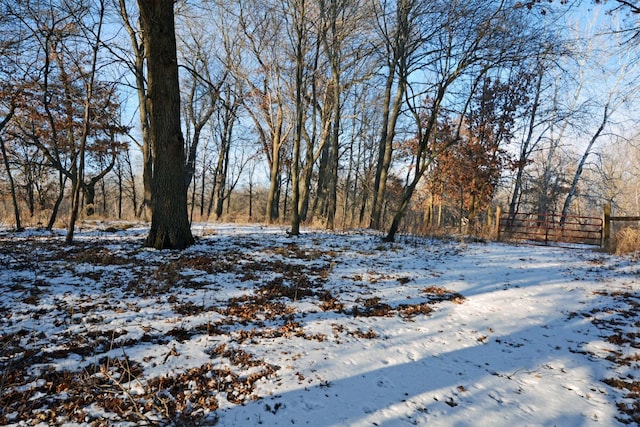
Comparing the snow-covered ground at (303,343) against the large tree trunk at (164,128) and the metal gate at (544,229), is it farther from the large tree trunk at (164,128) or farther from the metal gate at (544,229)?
the metal gate at (544,229)

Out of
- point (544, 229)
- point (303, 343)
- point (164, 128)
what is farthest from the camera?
point (544, 229)

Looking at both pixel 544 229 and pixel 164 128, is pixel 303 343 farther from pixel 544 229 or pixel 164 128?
pixel 544 229

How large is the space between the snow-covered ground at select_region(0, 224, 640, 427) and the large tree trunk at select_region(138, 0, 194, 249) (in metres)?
0.78

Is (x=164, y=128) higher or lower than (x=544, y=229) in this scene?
higher

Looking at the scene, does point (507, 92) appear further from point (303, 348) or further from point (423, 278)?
point (303, 348)

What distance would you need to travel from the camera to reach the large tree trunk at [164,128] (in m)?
6.97

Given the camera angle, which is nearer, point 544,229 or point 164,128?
point 164,128

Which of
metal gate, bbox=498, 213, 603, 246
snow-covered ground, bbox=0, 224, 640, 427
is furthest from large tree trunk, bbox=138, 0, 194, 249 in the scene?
metal gate, bbox=498, 213, 603, 246

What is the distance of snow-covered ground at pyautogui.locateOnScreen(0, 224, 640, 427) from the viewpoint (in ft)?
8.18

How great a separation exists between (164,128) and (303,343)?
6145 millimetres

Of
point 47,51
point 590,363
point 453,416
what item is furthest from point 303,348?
point 47,51

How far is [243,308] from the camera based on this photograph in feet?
14.4

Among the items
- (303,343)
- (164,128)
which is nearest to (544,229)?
(303,343)

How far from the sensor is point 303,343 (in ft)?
11.7
